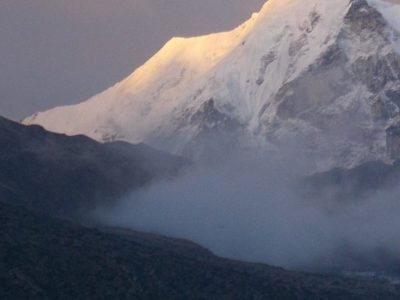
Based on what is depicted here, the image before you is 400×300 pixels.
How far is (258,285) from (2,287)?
2761cm

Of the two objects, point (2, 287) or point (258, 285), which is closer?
point (2, 287)

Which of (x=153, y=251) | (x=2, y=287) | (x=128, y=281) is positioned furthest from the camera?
(x=153, y=251)

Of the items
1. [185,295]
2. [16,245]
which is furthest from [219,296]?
[16,245]

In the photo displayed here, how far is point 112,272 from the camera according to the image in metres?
179

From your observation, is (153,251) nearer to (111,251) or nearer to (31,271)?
(111,251)

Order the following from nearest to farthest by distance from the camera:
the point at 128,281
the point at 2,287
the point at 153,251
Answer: the point at 2,287
the point at 128,281
the point at 153,251

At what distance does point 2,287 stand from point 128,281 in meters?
13.9

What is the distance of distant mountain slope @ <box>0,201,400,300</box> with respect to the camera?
17300 centimetres

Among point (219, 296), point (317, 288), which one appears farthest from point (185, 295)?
point (317, 288)

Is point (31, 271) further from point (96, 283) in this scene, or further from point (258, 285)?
point (258, 285)

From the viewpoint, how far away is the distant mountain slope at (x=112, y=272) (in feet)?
568

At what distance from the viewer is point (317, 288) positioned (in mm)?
194875

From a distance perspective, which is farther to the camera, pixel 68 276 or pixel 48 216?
pixel 48 216

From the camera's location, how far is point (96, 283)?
176 m
